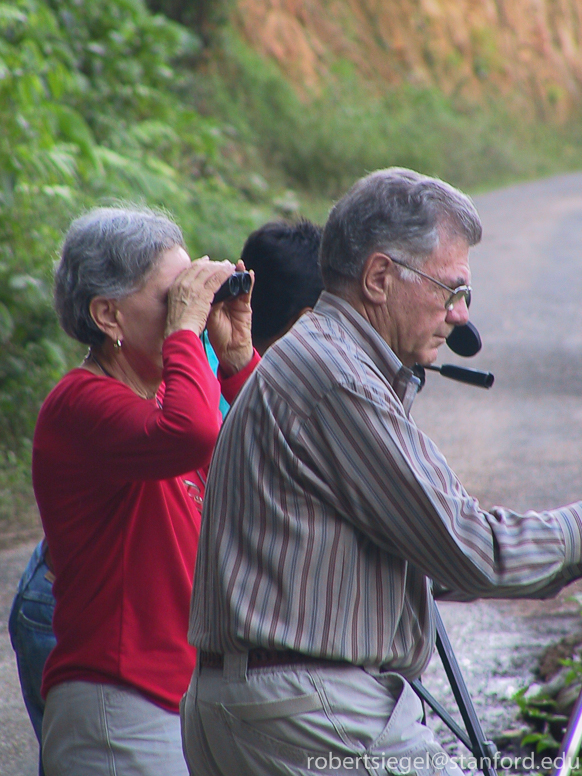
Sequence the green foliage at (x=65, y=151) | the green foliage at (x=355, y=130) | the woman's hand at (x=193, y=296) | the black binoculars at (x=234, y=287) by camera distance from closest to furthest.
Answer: the woman's hand at (x=193, y=296)
the black binoculars at (x=234, y=287)
the green foliage at (x=65, y=151)
the green foliage at (x=355, y=130)

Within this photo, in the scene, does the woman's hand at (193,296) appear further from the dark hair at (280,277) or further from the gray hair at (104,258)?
the dark hair at (280,277)

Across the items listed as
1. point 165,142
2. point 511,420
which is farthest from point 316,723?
point 165,142

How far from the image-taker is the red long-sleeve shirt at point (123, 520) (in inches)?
83.4

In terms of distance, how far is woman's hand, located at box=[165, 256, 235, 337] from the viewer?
7.27ft

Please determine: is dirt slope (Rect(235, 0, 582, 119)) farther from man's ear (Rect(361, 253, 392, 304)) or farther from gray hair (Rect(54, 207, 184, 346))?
man's ear (Rect(361, 253, 392, 304))

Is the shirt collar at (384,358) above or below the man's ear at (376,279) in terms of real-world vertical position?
below

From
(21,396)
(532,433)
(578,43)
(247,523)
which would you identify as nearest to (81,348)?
(21,396)

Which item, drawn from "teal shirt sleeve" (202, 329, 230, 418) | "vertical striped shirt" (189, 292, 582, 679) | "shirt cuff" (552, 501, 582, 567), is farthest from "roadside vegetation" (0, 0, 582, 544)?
"shirt cuff" (552, 501, 582, 567)

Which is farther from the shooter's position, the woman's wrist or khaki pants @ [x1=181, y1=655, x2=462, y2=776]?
the woman's wrist

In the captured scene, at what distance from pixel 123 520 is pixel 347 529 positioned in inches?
24.2

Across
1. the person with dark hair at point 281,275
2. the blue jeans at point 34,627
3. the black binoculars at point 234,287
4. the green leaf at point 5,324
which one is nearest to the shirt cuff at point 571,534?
the black binoculars at point 234,287

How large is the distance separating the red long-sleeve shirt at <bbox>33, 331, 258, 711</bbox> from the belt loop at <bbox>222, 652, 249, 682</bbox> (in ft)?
1.27

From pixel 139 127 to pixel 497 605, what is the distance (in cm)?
844

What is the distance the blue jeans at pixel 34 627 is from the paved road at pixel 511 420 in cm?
119
